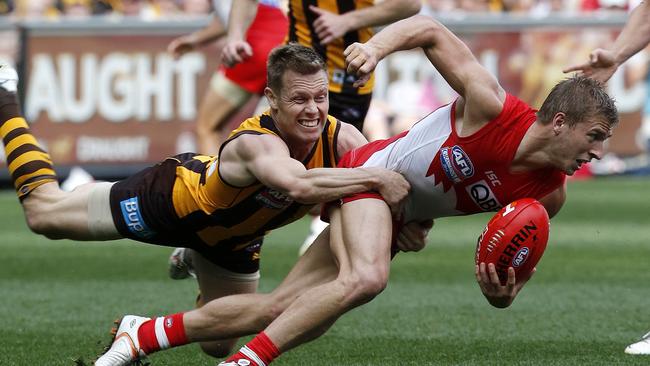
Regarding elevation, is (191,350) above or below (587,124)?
below

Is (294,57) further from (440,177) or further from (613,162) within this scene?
(613,162)

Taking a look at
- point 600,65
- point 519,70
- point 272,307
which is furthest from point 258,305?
point 519,70

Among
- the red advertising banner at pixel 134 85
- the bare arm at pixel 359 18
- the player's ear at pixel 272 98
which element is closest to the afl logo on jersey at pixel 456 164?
the player's ear at pixel 272 98

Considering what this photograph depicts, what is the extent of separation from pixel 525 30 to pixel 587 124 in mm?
11853

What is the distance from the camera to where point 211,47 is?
55.2 feet

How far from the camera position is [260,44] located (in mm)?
10078

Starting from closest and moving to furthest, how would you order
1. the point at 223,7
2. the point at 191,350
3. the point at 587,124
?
the point at 587,124 → the point at 191,350 → the point at 223,7

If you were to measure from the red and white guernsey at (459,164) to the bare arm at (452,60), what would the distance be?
7cm

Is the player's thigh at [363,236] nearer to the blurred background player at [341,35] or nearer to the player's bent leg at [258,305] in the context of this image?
the player's bent leg at [258,305]

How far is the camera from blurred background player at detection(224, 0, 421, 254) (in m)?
8.34

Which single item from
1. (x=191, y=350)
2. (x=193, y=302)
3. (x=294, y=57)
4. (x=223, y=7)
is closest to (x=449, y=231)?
(x=223, y=7)

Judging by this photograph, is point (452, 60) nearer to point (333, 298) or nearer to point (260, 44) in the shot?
point (333, 298)

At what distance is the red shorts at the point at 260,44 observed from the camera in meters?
9.93

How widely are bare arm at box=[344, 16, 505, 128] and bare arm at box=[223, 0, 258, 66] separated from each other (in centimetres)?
273
